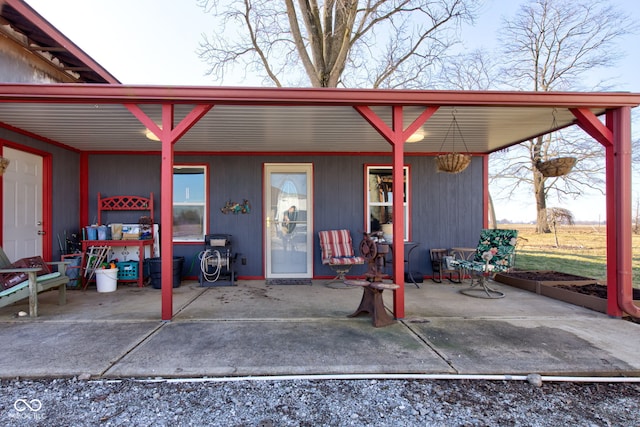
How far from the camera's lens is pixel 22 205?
4426 mm

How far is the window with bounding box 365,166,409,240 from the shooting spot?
5750 millimetres

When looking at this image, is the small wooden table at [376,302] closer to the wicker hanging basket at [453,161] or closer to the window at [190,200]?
the wicker hanging basket at [453,161]

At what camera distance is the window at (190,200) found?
5676 mm

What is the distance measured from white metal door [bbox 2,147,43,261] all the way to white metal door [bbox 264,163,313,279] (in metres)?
3.29

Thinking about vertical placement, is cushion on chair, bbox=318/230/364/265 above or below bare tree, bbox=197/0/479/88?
below

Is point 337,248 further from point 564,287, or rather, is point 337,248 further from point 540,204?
point 540,204

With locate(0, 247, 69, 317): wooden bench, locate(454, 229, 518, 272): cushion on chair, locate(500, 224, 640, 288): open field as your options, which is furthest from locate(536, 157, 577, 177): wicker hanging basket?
locate(0, 247, 69, 317): wooden bench

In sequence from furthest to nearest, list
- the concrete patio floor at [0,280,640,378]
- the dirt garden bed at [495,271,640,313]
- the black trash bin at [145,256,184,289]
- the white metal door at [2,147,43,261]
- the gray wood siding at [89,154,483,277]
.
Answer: the gray wood siding at [89,154,483,277]
the black trash bin at [145,256,184,289]
the white metal door at [2,147,43,261]
the dirt garden bed at [495,271,640,313]
the concrete patio floor at [0,280,640,378]

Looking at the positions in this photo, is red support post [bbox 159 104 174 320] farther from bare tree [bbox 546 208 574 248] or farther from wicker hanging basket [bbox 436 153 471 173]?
bare tree [bbox 546 208 574 248]

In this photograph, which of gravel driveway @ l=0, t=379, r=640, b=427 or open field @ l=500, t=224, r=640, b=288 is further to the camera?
open field @ l=500, t=224, r=640, b=288

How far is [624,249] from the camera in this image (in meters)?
3.29

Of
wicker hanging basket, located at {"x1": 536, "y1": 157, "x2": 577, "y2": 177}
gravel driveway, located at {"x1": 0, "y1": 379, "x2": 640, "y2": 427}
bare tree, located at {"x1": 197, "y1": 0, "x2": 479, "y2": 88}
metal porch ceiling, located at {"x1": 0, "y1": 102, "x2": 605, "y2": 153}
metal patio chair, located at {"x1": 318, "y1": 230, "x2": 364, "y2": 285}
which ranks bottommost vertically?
gravel driveway, located at {"x1": 0, "y1": 379, "x2": 640, "y2": 427}

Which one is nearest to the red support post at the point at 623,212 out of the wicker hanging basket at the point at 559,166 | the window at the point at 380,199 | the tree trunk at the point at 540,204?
the wicker hanging basket at the point at 559,166

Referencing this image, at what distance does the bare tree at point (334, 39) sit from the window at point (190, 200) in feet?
14.3
